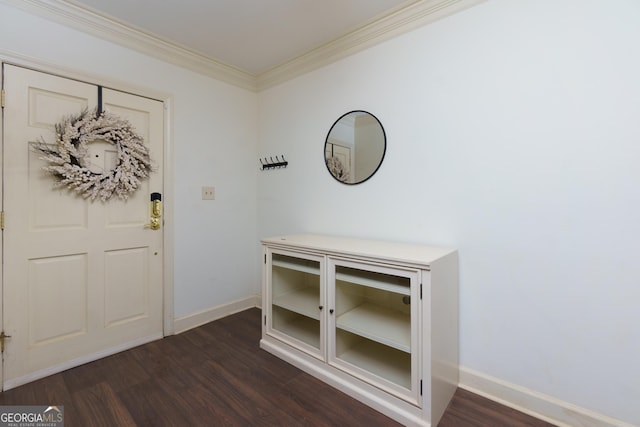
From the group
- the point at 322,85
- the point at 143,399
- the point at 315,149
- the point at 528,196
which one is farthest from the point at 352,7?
the point at 143,399

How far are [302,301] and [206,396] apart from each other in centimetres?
84

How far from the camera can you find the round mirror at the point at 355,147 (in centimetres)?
212

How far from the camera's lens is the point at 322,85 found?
97.0 inches

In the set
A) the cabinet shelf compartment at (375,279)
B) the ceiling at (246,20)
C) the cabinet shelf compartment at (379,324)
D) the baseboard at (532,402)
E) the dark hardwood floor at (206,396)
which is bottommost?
the dark hardwood floor at (206,396)

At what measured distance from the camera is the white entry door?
1.75 m

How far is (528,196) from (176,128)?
2647mm

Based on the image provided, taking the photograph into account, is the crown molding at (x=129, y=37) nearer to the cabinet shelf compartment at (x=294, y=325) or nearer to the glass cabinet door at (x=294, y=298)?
the glass cabinet door at (x=294, y=298)

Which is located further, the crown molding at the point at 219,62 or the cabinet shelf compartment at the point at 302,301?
the cabinet shelf compartment at the point at 302,301

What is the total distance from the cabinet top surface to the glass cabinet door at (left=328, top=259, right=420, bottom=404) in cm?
7

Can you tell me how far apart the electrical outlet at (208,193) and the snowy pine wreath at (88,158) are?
19.7 inches

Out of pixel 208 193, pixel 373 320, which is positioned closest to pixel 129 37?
pixel 208 193

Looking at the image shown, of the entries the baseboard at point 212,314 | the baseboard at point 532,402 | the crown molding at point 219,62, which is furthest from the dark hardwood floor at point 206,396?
the crown molding at point 219,62

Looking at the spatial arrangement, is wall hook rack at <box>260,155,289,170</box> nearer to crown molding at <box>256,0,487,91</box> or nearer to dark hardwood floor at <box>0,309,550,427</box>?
crown molding at <box>256,0,487,91</box>

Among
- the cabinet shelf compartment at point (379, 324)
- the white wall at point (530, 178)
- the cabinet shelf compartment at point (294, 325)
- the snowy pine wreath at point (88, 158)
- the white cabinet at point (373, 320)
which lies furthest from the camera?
the cabinet shelf compartment at point (294, 325)
